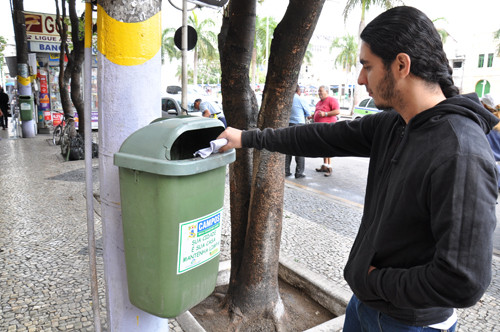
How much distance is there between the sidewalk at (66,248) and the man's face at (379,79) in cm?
224

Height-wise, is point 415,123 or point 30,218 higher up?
point 415,123

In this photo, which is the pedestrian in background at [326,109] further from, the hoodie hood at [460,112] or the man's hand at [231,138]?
the hoodie hood at [460,112]

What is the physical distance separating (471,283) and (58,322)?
2.80 meters

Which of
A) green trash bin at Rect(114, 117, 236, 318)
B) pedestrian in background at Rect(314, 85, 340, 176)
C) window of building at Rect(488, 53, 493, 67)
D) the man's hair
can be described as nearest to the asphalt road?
pedestrian in background at Rect(314, 85, 340, 176)

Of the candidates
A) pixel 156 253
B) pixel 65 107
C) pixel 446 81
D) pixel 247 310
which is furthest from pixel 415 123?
pixel 65 107

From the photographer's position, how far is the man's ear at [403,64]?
132 centimetres

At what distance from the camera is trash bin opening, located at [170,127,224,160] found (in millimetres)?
2004

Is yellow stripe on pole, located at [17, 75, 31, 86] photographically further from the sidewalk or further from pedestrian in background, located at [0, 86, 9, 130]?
the sidewalk

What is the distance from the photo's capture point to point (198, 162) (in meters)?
1.57

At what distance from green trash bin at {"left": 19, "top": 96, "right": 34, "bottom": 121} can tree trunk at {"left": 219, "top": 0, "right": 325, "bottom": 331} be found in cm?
1251

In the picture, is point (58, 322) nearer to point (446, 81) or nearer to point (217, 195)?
point (217, 195)

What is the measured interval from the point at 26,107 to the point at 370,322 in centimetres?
1440

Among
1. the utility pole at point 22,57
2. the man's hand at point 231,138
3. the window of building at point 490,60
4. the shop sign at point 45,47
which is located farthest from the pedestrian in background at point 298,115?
the window of building at point 490,60

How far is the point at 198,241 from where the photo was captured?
1689 mm
